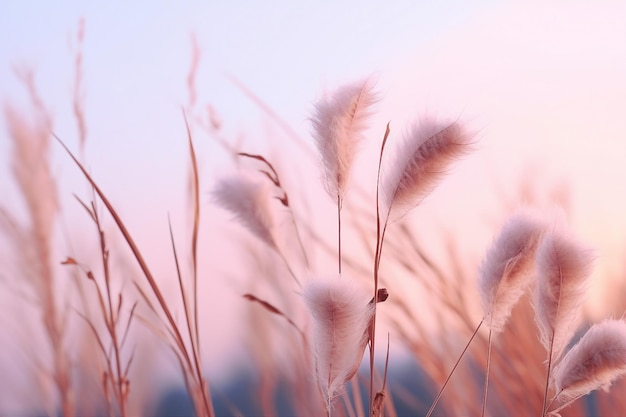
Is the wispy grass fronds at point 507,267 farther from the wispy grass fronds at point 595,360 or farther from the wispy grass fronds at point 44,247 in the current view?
the wispy grass fronds at point 44,247

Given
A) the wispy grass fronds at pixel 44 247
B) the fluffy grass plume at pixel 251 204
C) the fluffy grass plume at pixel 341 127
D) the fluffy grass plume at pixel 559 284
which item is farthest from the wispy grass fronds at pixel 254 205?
the wispy grass fronds at pixel 44 247

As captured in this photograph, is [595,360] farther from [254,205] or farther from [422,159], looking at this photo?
[254,205]

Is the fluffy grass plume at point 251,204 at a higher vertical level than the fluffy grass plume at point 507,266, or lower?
higher

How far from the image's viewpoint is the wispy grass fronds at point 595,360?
1.91ft

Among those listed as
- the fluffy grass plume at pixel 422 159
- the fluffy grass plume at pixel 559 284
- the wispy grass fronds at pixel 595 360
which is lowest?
the wispy grass fronds at pixel 595 360

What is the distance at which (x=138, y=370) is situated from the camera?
1.57m

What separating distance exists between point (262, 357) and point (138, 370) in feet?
0.88

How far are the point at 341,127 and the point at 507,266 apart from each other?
15cm

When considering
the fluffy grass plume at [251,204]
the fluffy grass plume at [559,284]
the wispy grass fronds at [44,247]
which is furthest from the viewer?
the wispy grass fronds at [44,247]

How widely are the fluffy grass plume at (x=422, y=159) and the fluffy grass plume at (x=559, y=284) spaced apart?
0.09m

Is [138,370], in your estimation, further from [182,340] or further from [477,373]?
[182,340]

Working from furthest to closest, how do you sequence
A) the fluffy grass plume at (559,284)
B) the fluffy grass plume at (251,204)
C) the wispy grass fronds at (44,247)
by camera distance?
the wispy grass fronds at (44,247) < the fluffy grass plume at (251,204) < the fluffy grass plume at (559,284)

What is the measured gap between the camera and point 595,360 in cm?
59

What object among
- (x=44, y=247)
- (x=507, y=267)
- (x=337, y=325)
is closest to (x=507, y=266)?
(x=507, y=267)
